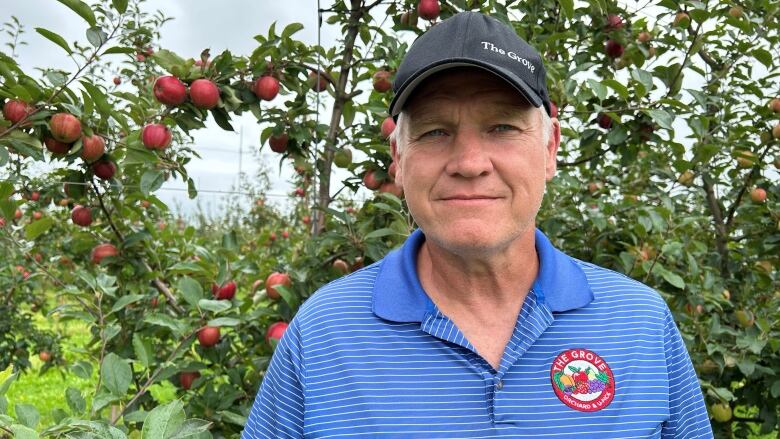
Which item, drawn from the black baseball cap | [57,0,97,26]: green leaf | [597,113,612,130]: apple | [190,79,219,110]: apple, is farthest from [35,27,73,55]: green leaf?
[597,113,612,130]: apple

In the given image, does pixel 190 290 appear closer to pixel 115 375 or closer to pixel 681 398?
pixel 115 375

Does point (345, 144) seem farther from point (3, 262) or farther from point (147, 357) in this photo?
point (3, 262)

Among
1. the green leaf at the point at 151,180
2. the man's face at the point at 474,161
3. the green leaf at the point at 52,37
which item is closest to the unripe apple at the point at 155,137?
the green leaf at the point at 151,180

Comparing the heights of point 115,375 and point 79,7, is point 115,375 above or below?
below

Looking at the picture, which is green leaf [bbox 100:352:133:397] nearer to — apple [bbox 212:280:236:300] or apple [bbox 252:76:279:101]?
apple [bbox 212:280:236:300]

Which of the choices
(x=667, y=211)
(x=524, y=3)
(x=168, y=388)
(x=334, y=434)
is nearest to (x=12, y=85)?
(x=334, y=434)

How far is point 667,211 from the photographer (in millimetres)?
2068

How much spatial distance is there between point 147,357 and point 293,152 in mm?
814

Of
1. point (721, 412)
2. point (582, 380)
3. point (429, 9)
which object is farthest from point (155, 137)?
point (721, 412)

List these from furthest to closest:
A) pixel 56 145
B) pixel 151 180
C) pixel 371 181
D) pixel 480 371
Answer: pixel 371 181
pixel 151 180
pixel 56 145
pixel 480 371

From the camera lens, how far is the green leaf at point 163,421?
0.94 metres

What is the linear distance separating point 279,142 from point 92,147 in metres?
0.52

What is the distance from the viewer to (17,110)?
Result: 1.74 metres

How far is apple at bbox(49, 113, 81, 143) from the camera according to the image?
1.73 m
